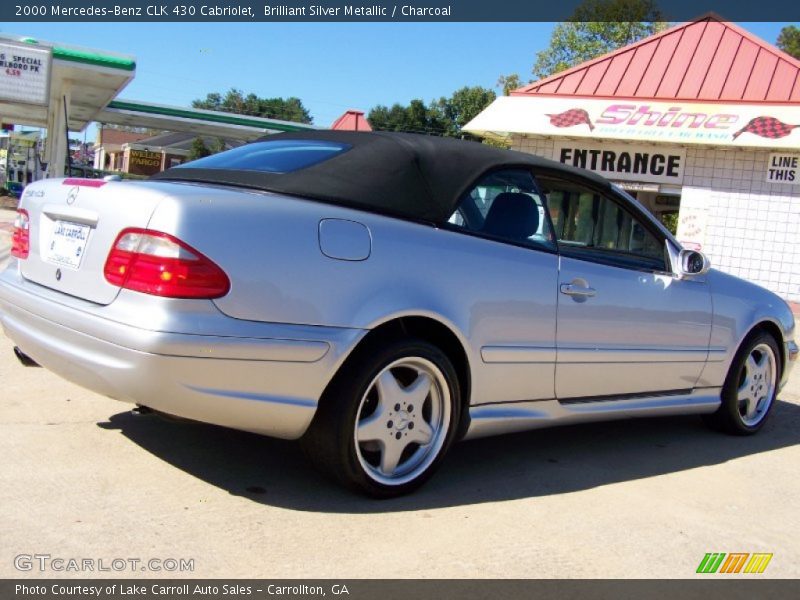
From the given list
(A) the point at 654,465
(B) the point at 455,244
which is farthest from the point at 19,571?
(A) the point at 654,465

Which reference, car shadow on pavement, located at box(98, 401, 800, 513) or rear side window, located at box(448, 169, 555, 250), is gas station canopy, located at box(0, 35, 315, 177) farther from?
rear side window, located at box(448, 169, 555, 250)

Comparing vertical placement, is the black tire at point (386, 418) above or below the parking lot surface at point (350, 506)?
above

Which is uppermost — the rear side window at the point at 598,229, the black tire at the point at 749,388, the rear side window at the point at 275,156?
the rear side window at the point at 275,156

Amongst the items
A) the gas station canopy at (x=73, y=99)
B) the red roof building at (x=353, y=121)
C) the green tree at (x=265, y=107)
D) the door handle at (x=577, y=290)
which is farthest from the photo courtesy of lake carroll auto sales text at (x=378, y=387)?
the green tree at (x=265, y=107)

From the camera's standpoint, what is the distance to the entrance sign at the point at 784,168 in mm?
13812

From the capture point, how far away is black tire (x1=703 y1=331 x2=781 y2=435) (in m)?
5.18

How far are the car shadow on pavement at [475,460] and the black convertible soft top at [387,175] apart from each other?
1091 mm

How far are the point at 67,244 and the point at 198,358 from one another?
A: 946 millimetres

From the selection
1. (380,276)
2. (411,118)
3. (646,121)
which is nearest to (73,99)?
(646,121)

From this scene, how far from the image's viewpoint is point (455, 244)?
3605 mm

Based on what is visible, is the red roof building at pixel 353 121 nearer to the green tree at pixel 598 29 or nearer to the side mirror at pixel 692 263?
the side mirror at pixel 692 263


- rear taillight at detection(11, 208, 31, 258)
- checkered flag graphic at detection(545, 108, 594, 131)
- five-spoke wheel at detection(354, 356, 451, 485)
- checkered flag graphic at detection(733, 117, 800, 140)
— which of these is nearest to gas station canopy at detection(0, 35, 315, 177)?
checkered flag graphic at detection(545, 108, 594, 131)

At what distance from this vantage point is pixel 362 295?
127 inches

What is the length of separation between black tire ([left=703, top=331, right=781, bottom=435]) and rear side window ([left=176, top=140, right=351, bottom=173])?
2986 mm
